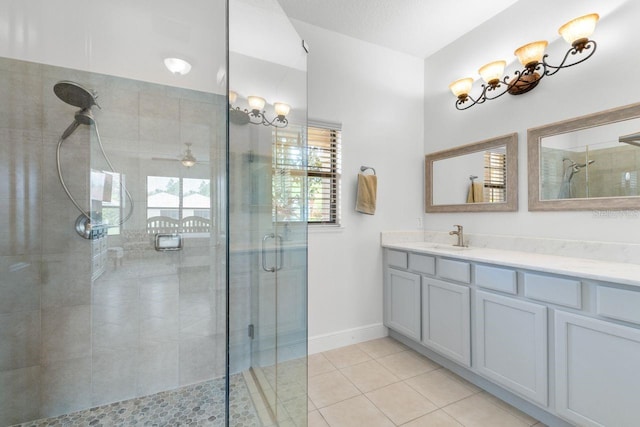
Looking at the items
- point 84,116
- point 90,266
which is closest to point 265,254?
point 90,266

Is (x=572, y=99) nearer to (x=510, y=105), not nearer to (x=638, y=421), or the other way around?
(x=510, y=105)

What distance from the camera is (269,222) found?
1.68 m

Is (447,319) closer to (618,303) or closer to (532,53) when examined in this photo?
(618,303)

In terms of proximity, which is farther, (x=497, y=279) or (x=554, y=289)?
(x=497, y=279)

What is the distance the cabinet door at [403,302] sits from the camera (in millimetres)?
2266

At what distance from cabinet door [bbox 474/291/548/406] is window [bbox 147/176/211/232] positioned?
1.92m

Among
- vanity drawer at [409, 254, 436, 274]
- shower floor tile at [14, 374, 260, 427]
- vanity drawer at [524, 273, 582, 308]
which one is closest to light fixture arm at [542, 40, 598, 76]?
vanity drawer at [524, 273, 582, 308]

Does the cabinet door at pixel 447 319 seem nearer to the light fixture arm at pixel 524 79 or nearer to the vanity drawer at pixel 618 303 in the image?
the vanity drawer at pixel 618 303

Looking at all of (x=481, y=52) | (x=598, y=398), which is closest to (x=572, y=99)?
(x=481, y=52)

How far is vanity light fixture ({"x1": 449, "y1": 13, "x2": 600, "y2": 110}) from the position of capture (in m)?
1.64

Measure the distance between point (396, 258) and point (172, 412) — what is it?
1.95 meters

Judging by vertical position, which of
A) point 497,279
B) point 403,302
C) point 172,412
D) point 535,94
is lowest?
point 172,412

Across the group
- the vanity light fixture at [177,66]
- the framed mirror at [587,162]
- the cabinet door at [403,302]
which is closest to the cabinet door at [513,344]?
the cabinet door at [403,302]

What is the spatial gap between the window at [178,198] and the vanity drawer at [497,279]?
72.2 inches
